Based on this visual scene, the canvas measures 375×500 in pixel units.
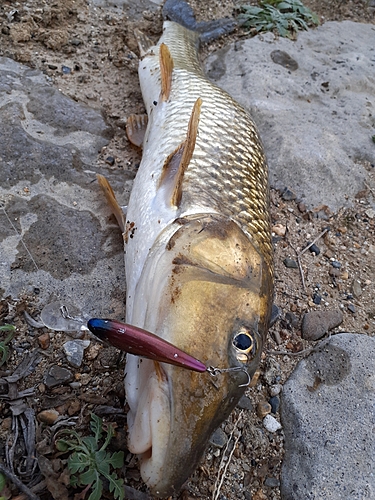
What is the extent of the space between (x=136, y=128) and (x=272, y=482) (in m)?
2.95

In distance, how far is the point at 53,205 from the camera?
3014 mm

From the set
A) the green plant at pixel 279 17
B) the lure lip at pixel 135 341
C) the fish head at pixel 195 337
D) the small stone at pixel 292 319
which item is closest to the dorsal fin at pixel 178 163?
the fish head at pixel 195 337

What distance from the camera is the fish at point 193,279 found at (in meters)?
1.75

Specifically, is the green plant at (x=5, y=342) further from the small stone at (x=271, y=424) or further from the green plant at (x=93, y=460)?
the small stone at (x=271, y=424)

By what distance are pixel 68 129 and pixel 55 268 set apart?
1443mm

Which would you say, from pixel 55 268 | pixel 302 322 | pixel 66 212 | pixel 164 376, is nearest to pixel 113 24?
pixel 66 212

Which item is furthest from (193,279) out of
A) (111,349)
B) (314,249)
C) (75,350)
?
(314,249)

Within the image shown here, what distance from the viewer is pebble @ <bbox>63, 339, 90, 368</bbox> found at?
93.5 inches

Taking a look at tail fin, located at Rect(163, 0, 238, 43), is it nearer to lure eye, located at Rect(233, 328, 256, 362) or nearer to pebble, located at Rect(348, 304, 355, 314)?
pebble, located at Rect(348, 304, 355, 314)

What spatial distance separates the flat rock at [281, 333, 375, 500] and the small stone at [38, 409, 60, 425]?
130 centimetres

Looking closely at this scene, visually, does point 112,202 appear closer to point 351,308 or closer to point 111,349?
point 111,349

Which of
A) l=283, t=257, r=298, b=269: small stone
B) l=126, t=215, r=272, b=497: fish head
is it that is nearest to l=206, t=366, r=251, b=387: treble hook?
l=126, t=215, r=272, b=497: fish head

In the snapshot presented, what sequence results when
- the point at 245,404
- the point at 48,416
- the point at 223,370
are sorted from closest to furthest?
the point at 223,370 < the point at 48,416 < the point at 245,404

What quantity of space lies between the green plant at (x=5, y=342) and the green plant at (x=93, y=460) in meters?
0.52
